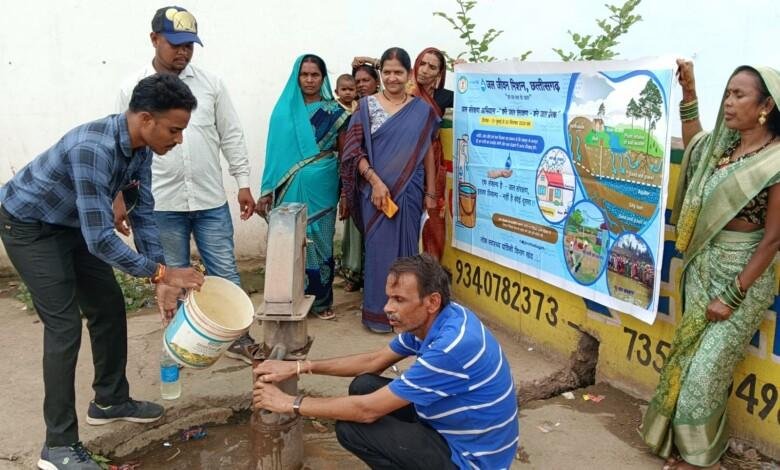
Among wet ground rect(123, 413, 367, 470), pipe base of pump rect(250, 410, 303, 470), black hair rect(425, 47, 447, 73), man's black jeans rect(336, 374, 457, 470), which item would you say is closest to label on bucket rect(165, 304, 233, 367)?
pipe base of pump rect(250, 410, 303, 470)

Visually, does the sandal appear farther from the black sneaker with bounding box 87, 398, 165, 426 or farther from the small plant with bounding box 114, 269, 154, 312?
the black sneaker with bounding box 87, 398, 165, 426

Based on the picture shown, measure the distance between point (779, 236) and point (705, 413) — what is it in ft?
2.52

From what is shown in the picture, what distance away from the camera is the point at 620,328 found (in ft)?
11.8

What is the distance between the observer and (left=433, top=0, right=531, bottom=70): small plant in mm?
5317

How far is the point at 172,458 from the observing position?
3260 millimetres

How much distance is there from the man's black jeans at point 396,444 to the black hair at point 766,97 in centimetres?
167

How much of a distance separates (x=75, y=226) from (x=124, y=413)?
3.19 ft

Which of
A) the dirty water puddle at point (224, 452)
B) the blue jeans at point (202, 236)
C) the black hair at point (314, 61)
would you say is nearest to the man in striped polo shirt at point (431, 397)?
the dirty water puddle at point (224, 452)

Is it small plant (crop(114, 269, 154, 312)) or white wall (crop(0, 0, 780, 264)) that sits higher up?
white wall (crop(0, 0, 780, 264))

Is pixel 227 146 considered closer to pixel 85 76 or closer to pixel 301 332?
pixel 301 332

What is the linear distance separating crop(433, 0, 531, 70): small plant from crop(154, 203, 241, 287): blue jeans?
2348 millimetres

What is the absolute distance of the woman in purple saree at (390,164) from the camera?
13.9ft

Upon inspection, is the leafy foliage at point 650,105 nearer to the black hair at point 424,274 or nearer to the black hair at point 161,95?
the black hair at point 424,274

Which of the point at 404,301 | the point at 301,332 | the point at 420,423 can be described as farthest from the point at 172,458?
the point at 404,301
